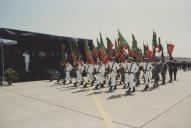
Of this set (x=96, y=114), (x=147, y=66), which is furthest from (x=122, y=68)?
(x=96, y=114)

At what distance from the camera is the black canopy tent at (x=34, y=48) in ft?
59.9

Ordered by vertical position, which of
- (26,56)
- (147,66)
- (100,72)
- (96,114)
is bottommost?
(96,114)

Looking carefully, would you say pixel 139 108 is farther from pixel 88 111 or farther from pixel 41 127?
pixel 41 127

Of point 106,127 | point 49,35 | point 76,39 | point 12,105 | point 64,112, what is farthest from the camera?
point 76,39

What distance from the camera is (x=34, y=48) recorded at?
808 inches

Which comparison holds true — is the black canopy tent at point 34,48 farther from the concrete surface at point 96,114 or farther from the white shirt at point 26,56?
the concrete surface at point 96,114

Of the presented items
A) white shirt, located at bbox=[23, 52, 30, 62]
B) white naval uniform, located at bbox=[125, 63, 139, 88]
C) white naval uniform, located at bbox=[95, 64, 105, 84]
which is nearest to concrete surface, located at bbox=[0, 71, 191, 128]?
white naval uniform, located at bbox=[125, 63, 139, 88]

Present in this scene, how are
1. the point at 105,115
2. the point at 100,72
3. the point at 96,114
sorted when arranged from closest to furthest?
the point at 105,115, the point at 96,114, the point at 100,72

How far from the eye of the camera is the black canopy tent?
59.9ft

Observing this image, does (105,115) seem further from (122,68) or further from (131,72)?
(122,68)

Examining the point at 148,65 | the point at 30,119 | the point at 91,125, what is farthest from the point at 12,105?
the point at 148,65

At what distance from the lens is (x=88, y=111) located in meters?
7.37

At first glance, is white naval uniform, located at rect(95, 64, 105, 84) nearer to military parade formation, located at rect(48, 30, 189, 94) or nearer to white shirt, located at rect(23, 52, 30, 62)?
military parade formation, located at rect(48, 30, 189, 94)

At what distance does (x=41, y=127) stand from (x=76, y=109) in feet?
7.01
